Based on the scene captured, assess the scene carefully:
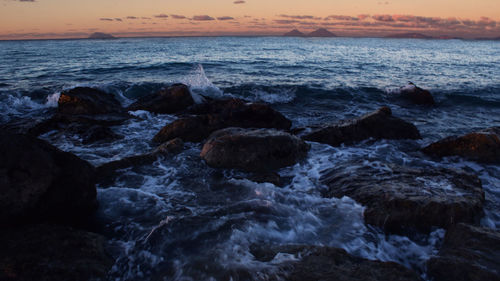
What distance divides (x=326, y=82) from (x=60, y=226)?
16.5m

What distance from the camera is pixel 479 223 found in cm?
436

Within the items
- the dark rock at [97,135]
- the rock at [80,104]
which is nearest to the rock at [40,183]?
the dark rock at [97,135]

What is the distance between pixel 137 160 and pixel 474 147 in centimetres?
732

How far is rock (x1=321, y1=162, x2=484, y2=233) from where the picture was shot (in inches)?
161

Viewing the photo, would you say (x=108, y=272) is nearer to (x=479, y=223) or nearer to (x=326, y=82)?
(x=479, y=223)

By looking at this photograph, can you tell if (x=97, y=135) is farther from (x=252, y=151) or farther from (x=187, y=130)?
(x=252, y=151)

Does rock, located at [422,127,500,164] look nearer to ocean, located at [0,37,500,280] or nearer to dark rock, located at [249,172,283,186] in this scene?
ocean, located at [0,37,500,280]

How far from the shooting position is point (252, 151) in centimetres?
612

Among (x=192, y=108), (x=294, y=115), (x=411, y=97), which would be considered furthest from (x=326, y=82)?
(x=192, y=108)

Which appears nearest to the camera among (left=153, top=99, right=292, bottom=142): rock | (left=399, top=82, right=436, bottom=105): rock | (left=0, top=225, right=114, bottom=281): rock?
(left=0, top=225, right=114, bottom=281): rock

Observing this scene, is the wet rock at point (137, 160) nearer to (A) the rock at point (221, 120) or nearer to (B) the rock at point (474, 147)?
(A) the rock at point (221, 120)

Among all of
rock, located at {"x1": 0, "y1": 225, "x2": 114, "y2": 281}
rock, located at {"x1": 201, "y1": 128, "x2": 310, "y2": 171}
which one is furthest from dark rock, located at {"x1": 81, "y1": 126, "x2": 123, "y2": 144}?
rock, located at {"x1": 0, "y1": 225, "x2": 114, "y2": 281}

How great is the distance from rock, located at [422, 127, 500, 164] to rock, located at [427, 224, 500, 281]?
146 inches

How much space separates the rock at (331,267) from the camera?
294 centimetres
